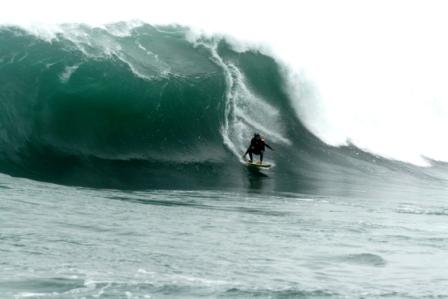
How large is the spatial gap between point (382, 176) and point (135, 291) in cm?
1424

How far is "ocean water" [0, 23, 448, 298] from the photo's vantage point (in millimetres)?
8969

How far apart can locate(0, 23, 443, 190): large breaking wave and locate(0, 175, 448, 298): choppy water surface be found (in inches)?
92.6

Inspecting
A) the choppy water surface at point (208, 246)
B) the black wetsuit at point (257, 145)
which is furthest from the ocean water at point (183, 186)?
the black wetsuit at point (257, 145)

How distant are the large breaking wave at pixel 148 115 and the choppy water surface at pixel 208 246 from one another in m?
2.35

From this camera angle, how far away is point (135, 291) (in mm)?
8039

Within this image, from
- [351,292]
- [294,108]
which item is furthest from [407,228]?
[294,108]

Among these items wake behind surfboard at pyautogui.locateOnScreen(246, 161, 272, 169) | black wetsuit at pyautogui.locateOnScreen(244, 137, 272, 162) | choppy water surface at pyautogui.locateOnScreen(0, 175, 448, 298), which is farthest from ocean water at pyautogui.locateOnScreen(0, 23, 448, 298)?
black wetsuit at pyautogui.locateOnScreen(244, 137, 272, 162)

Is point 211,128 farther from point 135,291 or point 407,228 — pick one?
point 135,291

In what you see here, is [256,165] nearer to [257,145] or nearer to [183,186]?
[257,145]

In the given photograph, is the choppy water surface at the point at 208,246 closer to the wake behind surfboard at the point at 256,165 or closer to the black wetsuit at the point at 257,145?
the wake behind surfboard at the point at 256,165

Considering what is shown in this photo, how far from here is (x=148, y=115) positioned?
20703 mm

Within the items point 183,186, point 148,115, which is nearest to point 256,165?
point 148,115

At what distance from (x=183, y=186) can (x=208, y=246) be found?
261 inches

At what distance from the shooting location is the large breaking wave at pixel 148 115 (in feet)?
59.2
